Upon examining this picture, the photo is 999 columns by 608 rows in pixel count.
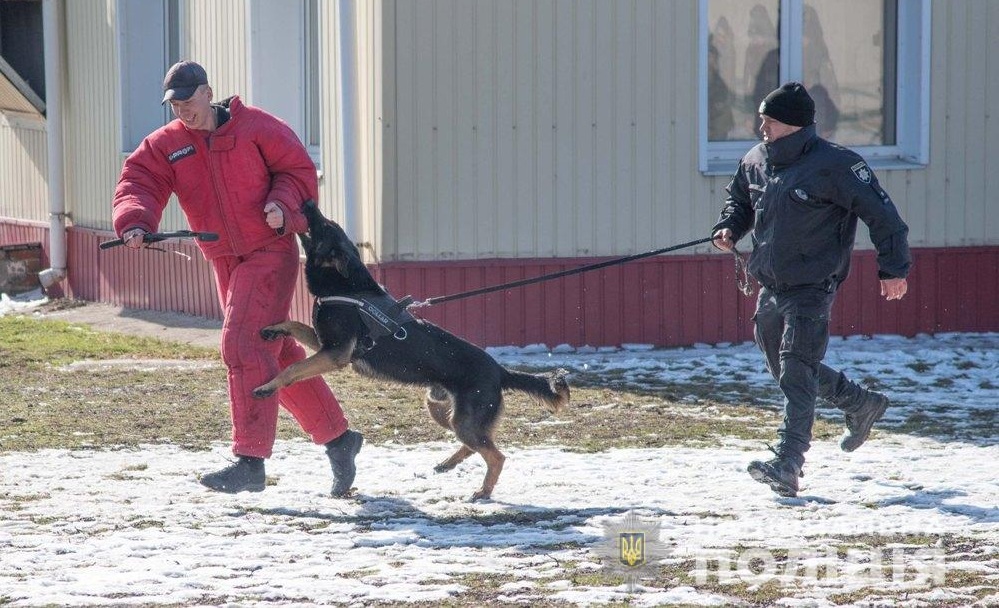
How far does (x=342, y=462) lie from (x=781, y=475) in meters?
1.89

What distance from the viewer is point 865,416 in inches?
274

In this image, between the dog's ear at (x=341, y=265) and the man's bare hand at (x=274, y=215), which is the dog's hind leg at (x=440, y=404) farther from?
the man's bare hand at (x=274, y=215)

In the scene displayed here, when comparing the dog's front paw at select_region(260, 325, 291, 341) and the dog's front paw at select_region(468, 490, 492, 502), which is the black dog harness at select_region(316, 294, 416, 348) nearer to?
the dog's front paw at select_region(260, 325, 291, 341)

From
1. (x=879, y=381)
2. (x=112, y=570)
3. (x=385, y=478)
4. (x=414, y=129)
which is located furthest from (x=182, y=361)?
(x=112, y=570)

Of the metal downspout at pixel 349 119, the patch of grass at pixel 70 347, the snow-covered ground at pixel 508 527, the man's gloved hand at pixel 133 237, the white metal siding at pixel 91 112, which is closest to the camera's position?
the snow-covered ground at pixel 508 527

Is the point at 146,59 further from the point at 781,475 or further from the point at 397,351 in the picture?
the point at 781,475

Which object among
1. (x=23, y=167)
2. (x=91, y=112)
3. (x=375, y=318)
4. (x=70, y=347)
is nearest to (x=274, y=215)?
(x=375, y=318)

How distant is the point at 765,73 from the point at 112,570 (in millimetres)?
7099

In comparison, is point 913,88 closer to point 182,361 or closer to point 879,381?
point 879,381

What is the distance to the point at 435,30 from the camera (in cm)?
1030

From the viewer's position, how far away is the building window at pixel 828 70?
433 inches

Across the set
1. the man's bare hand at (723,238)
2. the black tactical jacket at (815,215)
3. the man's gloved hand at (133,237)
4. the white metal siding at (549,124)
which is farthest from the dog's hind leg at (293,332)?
the white metal siding at (549,124)

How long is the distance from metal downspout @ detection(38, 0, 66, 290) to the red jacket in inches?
314

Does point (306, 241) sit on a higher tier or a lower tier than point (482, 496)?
higher
